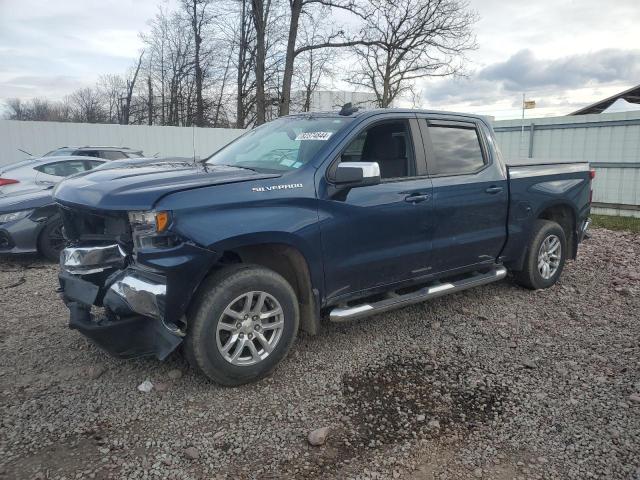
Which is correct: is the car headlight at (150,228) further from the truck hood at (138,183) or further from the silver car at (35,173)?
the silver car at (35,173)

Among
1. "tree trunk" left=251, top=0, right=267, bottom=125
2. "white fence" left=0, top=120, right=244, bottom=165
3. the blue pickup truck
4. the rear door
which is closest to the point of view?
the blue pickup truck

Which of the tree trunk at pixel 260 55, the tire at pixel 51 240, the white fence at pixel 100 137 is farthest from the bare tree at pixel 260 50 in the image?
the tire at pixel 51 240

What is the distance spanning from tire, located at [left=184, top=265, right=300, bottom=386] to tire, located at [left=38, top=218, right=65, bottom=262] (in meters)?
4.26

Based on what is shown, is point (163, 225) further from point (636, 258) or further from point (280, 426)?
point (636, 258)

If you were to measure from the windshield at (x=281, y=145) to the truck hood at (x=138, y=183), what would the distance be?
26 cm

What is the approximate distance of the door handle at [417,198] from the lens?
404 cm

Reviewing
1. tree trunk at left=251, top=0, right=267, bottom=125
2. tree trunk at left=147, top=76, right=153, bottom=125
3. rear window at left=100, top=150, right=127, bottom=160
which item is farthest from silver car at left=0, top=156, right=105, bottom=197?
tree trunk at left=147, top=76, right=153, bottom=125

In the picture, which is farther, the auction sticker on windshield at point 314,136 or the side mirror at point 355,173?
the auction sticker on windshield at point 314,136

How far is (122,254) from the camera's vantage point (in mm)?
3242

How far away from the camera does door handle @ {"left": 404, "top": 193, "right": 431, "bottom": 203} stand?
159 inches

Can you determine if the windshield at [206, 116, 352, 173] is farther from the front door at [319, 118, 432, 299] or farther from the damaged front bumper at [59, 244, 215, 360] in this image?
the damaged front bumper at [59, 244, 215, 360]

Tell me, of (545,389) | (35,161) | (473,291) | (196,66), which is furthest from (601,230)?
(196,66)

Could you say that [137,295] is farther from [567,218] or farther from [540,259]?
[567,218]

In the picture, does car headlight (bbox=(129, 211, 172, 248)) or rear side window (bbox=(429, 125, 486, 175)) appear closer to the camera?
car headlight (bbox=(129, 211, 172, 248))
